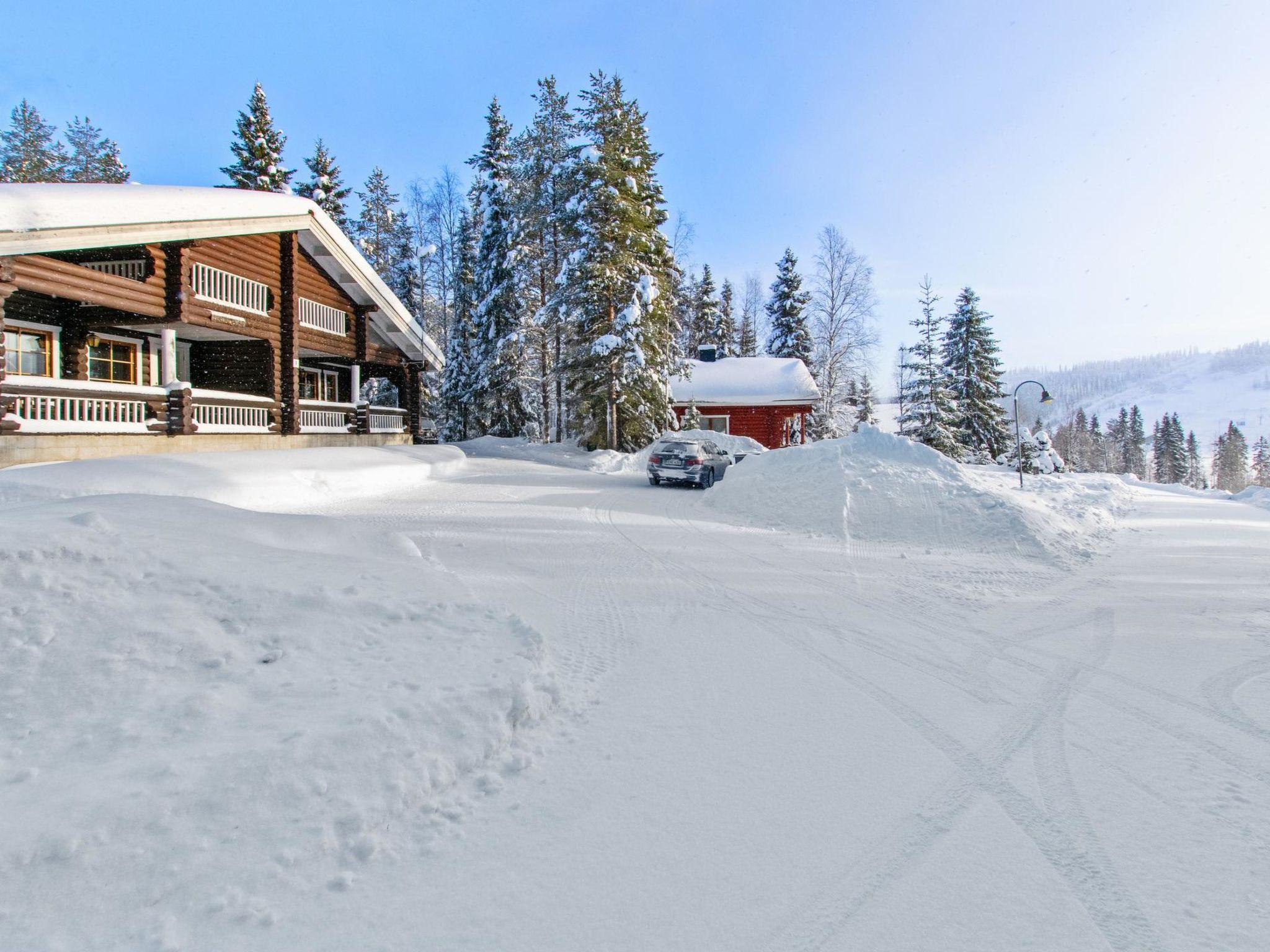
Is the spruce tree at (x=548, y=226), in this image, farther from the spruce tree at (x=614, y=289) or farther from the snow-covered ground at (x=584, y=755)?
the snow-covered ground at (x=584, y=755)

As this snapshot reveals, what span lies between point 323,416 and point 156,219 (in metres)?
8.42

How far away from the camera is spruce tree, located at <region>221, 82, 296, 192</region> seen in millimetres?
30859

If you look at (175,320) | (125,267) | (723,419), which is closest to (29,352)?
(125,267)

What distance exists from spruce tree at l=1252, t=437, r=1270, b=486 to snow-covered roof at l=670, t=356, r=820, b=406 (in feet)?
245

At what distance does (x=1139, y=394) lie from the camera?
16688 cm

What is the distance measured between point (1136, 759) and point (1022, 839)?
4.04ft

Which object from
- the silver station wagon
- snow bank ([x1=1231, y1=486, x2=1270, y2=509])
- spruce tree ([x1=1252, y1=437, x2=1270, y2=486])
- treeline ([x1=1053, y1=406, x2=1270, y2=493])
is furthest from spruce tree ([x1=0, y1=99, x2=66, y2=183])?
spruce tree ([x1=1252, y1=437, x2=1270, y2=486])

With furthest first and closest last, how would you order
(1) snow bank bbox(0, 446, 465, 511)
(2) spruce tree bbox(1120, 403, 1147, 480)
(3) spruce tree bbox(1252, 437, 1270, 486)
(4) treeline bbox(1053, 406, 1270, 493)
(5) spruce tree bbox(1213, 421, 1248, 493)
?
(2) spruce tree bbox(1120, 403, 1147, 480) < (3) spruce tree bbox(1252, 437, 1270, 486) < (5) spruce tree bbox(1213, 421, 1248, 493) < (4) treeline bbox(1053, 406, 1270, 493) < (1) snow bank bbox(0, 446, 465, 511)

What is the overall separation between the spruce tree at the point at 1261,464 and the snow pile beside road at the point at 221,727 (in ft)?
338

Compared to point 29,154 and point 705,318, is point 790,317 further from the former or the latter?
point 29,154

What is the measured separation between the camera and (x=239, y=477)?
11.7 m

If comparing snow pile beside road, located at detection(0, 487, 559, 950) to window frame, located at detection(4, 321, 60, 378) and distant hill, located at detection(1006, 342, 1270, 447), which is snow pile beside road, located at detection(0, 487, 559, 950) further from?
distant hill, located at detection(1006, 342, 1270, 447)

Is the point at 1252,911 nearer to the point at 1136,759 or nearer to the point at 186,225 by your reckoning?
the point at 1136,759

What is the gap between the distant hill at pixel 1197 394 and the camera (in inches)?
5022
